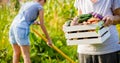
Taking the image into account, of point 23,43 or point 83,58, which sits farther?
point 23,43

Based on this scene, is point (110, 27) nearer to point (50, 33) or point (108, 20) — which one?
point (108, 20)

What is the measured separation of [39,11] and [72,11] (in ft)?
4.80

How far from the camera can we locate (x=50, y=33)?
570cm

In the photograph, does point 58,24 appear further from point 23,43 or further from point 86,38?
point 86,38

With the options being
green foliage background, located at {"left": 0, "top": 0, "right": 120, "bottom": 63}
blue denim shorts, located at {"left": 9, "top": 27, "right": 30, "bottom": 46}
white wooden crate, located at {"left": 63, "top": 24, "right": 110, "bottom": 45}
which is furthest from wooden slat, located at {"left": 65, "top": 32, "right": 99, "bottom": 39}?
green foliage background, located at {"left": 0, "top": 0, "right": 120, "bottom": 63}

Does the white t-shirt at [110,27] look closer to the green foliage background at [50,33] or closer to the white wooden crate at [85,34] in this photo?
the white wooden crate at [85,34]

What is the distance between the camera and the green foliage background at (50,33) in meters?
5.28

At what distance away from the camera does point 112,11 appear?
2.76 m

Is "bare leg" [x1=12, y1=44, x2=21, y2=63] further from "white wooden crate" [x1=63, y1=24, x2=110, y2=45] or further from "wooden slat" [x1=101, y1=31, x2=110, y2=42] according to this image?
"wooden slat" [x1=101, y1=31, x2=110, y2=42]

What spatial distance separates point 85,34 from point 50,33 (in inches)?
116

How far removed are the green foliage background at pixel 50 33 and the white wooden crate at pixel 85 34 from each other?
7.68ft

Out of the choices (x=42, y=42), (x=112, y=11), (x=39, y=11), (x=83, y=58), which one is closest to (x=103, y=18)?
(x=112, y=11)

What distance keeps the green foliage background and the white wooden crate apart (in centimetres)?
234

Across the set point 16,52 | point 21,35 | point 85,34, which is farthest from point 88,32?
point 16,52
